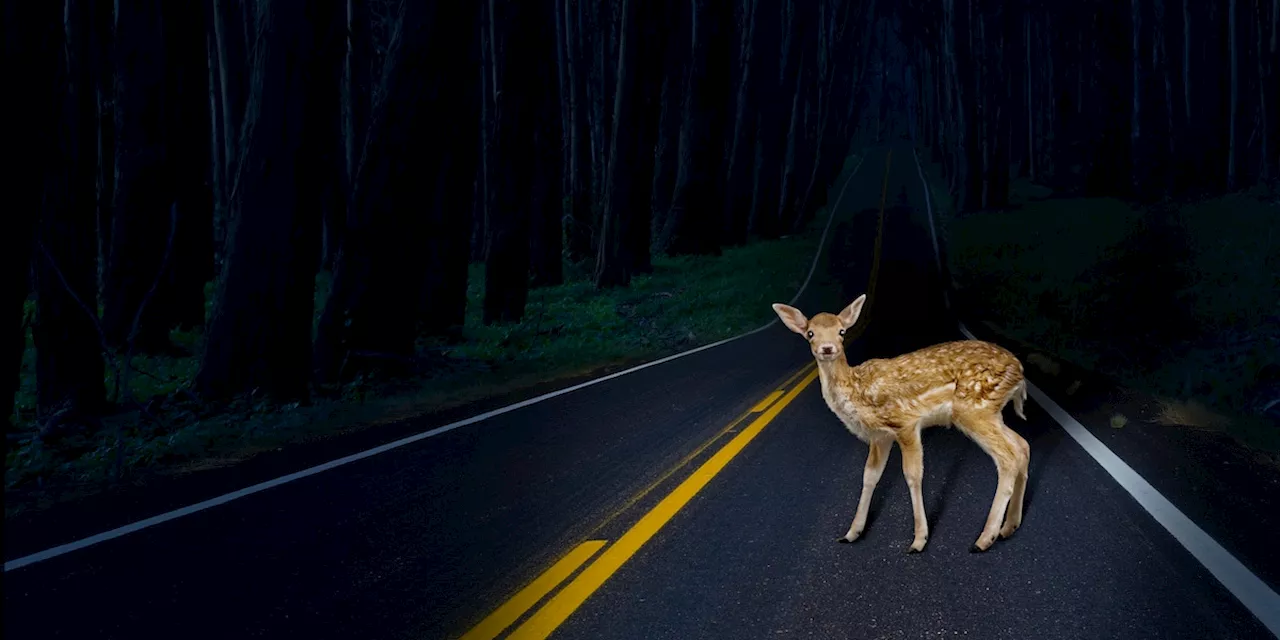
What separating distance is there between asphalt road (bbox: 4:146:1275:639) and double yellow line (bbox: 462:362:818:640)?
0.04 metres

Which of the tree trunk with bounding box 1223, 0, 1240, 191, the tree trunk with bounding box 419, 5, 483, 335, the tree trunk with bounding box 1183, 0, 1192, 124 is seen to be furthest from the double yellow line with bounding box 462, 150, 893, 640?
the tree trunk with bounding box 1183, 0, 1192, 124

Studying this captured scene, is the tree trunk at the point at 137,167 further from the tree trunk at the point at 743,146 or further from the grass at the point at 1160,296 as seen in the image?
the tree trunk at the point at 743,146

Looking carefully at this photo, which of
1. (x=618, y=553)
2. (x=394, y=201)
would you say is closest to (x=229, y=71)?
(x=394, y=201)

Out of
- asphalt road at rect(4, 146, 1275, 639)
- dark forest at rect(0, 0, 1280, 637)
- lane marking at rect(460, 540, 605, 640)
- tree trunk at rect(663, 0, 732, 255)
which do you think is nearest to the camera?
lane marking at rect(460, 540, 605, 640)

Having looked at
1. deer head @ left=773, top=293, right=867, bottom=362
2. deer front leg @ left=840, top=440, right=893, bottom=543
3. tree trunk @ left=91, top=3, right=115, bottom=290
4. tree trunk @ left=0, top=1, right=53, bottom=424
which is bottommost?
deer front leg @ left=840, top=440, right=893, bottom=543

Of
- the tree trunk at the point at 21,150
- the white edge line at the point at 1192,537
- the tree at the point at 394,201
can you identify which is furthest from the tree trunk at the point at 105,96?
the white edge line at the point at 1192,537

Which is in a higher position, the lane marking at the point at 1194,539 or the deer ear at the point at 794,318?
the deer ear at the point at 794,318

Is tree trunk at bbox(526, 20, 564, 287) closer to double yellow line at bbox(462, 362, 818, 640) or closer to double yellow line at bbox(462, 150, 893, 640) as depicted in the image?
double yellow line at bbox(462, 150, 893, 640)

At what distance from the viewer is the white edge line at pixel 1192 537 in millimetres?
4922

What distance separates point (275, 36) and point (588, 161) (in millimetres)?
22760

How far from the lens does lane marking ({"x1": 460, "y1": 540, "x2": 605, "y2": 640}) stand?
4.77 meters

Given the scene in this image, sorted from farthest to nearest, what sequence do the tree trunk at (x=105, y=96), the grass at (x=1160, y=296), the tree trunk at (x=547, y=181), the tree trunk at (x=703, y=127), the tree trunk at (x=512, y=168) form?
the tree trunk at (x=703, y=127)
the tree trunk at (x=547, y=181)
the tree trunk at (x=512, y=168)
the tree trunk at (x=105, y=96)
the grass at (x=1160, y=296)

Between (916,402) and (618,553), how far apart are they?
5.86ft

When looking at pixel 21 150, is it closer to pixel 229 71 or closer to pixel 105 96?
pixel 105 96
